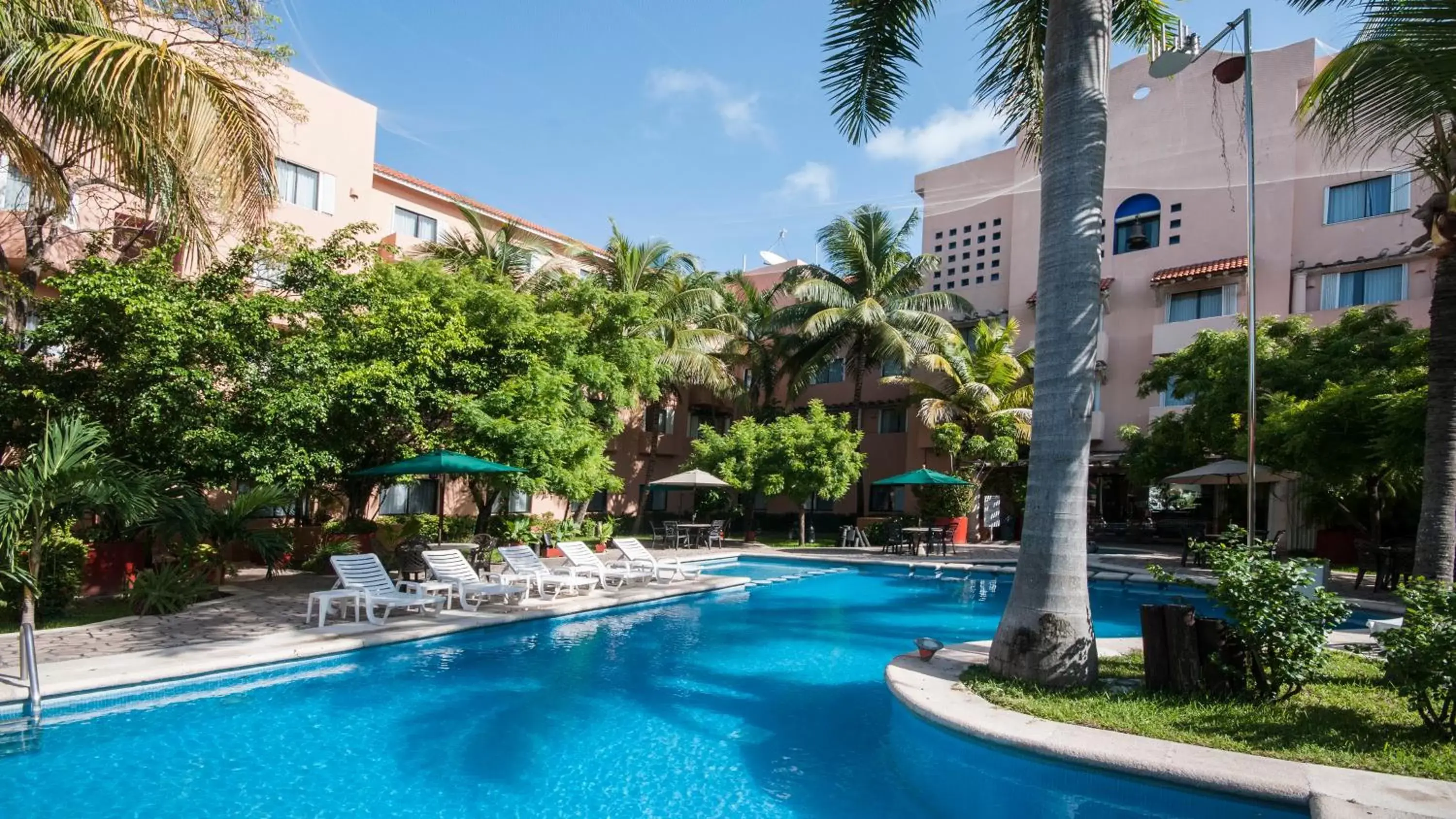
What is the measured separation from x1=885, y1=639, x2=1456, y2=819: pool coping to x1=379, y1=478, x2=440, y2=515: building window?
18872mm

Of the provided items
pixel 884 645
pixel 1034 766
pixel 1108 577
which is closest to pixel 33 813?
pixel 1034 766

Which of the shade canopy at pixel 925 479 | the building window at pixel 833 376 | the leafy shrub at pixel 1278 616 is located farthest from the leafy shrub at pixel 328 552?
the building window at pixel 833 376

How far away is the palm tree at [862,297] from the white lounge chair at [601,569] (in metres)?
13.7

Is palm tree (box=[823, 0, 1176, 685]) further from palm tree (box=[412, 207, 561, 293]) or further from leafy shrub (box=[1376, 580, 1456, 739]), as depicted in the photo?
palm tree (box=[412, 207, 561, 293])

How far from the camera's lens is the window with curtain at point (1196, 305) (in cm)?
2622

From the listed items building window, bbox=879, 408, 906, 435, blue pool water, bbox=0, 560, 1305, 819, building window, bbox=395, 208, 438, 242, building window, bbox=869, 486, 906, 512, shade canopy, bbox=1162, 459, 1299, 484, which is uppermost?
building window, bbox=395, 208, 438, 242

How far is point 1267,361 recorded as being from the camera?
20.0 metres

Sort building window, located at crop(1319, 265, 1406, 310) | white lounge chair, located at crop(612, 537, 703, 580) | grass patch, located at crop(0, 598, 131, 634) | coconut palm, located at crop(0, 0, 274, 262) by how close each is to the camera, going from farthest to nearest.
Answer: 1. building window, located at crop(1319, 265, 1406, 310)
2. white lounge chair, located at crop(612, 537, 703, 580)
3. grass patch, located at crop(0, 598, 131, 634)
4. coconut palm, located at crop(0, 0, 274, 262)

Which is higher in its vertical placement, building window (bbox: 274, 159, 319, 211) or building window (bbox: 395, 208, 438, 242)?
building window (bbox: 395, 208, 438, 242)

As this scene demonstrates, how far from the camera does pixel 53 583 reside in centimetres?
1031

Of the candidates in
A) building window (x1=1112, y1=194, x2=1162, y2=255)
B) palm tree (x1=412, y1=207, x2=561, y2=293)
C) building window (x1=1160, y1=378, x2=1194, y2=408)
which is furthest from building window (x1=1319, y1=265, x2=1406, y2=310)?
palm tree (x1=412, y1=207, x2=561, y2=293)

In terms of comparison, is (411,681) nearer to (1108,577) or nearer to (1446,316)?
(1446,316)

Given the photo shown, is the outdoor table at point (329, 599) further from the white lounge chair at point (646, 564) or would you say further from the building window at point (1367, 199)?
the building window at point (1367, 199)

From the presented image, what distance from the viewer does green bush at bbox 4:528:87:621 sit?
404 inches
